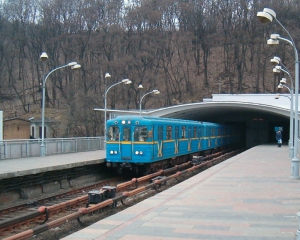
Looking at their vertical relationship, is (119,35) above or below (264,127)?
above

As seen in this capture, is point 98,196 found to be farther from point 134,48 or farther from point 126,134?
point 134,48

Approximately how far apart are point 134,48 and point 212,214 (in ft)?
167

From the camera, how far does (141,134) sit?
2169cm

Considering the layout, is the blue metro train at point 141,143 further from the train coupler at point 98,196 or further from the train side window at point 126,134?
the train coupler at point 98,196

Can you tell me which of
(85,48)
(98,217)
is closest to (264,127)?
(85,48)

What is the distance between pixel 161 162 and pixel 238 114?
32067 millimetres

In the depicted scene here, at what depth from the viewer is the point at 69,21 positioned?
59031 mm

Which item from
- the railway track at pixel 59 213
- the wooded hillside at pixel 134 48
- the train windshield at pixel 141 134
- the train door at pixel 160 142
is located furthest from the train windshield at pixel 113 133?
the wooded hillside at pixel 134 48

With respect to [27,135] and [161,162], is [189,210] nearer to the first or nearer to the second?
[161,162]

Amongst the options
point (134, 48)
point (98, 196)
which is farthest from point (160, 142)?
point (134, 48)

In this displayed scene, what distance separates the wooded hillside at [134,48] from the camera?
57.5 meters

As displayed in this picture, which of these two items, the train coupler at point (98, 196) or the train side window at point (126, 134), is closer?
the train coupler at point (98, 196)

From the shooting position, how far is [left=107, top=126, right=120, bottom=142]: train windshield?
72.9 feet

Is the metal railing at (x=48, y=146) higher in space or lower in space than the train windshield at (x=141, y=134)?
lower
